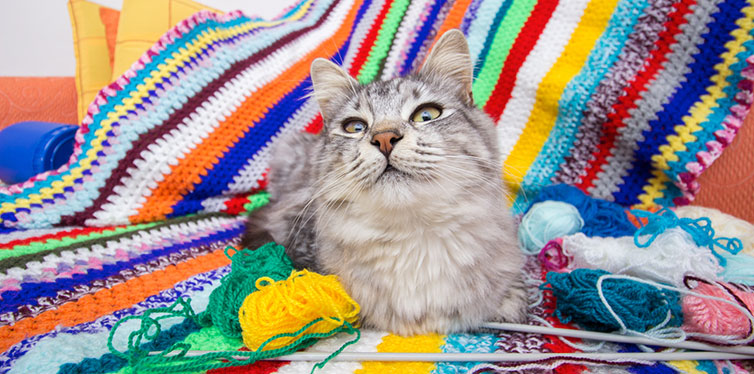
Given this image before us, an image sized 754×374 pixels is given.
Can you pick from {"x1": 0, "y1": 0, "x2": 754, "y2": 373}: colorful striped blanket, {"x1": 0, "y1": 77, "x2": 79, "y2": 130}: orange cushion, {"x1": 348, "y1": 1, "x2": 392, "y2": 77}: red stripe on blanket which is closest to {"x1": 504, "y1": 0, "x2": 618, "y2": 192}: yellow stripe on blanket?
{"x1": 0, "y1": 0, "x2": 754, "y2": 373}: colorful striped blanket

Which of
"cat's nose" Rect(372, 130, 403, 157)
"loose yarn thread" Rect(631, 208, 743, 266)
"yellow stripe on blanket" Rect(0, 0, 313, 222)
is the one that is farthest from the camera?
"yellow stripe on blanket" Rect(0, 0, 313, 222)

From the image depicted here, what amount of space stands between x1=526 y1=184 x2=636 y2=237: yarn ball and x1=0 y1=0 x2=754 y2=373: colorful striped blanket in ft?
0.44

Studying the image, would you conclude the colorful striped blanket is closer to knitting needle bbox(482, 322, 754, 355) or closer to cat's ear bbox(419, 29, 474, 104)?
knitting needle bbox(482, 322, 754, 355)

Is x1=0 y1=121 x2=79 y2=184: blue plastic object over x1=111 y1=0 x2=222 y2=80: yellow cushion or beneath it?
beneath

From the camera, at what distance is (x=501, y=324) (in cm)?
86

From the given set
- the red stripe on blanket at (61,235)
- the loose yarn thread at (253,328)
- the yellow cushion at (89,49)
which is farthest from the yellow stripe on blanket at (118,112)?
the loose yarn thread at (253,328)

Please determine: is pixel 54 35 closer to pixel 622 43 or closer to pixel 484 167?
pixel 484 167

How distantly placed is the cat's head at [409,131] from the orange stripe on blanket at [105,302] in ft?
1.81

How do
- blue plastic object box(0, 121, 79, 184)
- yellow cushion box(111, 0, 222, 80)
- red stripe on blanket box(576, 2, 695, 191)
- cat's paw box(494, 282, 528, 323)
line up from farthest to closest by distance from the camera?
yellow cushion box(111, 0, 222, 80) → blue plastic object box(0, 121, 79, 184) → red stripe on blanket box(576, 2, 695, 191) → cat's paw box(494, 282, 528, 323)

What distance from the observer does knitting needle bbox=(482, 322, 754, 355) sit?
0.74 m

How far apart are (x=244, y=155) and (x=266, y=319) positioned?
1069mm

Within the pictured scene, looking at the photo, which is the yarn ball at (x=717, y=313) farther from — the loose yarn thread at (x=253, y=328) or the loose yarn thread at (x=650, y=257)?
the loose yarn thread at (x=253, y=328)

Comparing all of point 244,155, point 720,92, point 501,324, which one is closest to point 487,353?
point 501,324

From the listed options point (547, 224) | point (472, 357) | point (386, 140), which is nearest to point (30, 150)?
point (386, 140)
